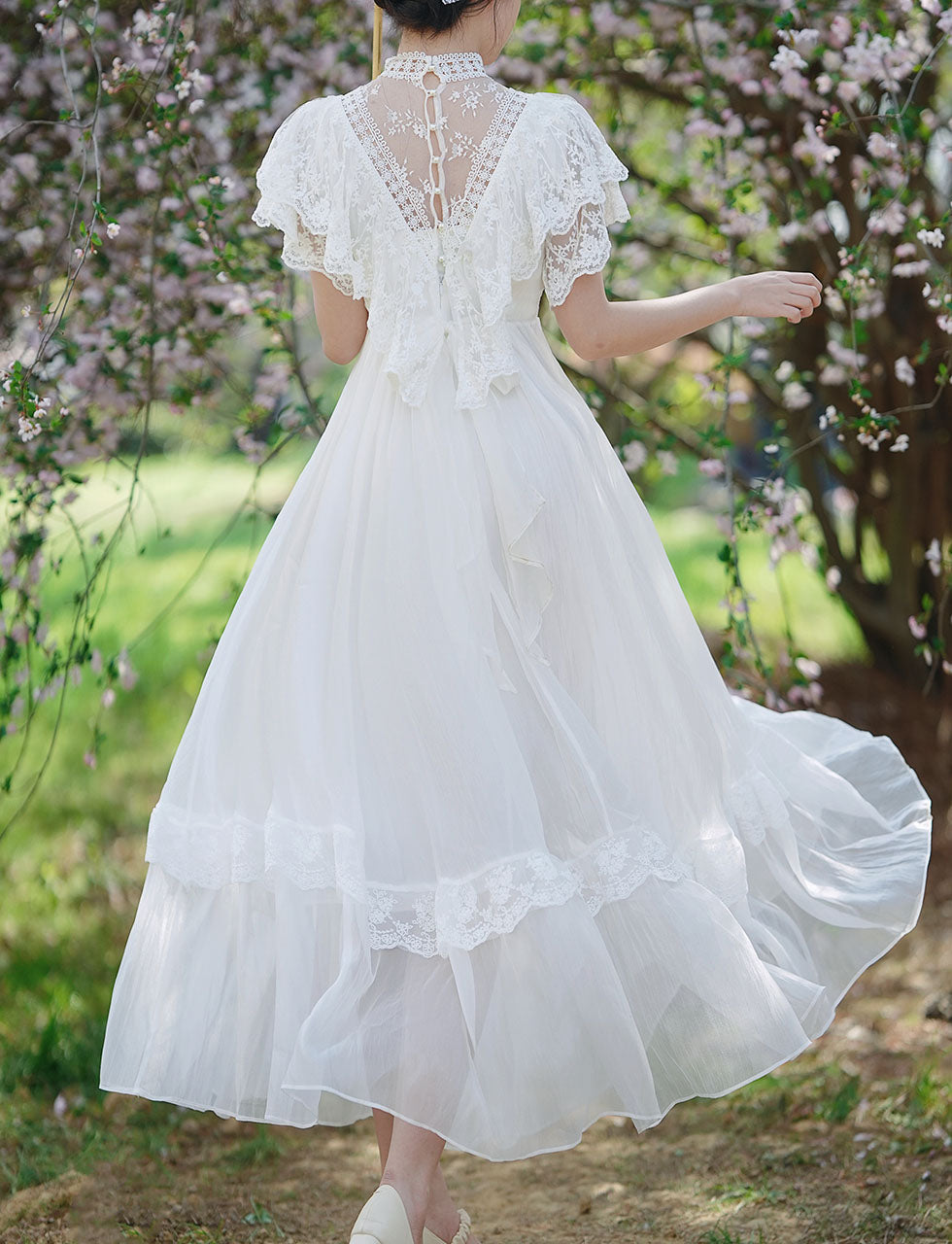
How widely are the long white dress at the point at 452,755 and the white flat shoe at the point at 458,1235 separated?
0.28 metres

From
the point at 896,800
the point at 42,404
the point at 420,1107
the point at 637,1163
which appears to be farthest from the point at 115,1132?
the point at 896,800

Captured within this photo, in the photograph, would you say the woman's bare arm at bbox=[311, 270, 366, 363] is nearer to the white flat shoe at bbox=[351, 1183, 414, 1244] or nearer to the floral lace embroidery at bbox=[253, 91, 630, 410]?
the floral lace embroidery at bbox=[253, 91, 630, 410]

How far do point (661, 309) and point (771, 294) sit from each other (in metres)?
0.18

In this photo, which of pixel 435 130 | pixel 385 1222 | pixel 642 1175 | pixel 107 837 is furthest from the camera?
pixel 107 837

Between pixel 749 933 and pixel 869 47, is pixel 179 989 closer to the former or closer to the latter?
pixel 749 933

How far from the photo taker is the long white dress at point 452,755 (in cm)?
180

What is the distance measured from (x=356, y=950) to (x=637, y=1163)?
119 centimetres

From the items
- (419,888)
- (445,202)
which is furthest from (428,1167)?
(445,202)

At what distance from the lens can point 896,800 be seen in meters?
2.34

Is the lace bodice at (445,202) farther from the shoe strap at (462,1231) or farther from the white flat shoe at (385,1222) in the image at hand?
the shoe strap at (462,1231)

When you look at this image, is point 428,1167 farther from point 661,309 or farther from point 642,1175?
point 661,309

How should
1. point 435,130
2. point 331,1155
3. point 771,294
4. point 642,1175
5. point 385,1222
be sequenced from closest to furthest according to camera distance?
1. point 385,1222
2. point 435,130
3. point 771,294
4. point 642,1175
5. point 331,1155

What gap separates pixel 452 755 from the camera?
188 centimetres

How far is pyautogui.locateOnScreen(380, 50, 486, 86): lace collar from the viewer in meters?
1.93
